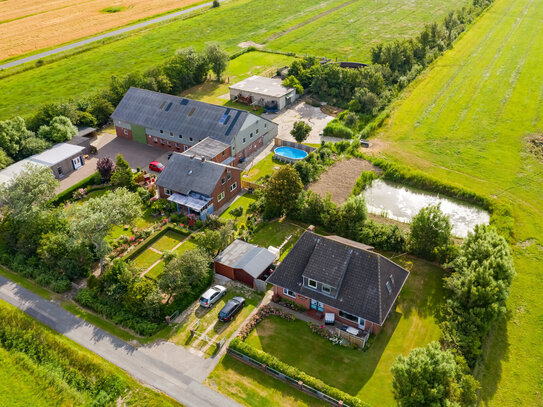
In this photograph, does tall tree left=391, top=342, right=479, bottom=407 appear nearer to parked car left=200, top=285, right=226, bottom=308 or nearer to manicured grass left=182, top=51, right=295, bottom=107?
parked car left=200, top=285, right=226, bottom=308

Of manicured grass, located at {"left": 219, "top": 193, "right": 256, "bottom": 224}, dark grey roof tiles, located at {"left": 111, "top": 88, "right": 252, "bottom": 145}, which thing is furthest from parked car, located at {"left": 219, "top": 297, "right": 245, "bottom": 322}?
dark grey roof tiles, located at {"left": 111, "top": 88, "right": 252, "bottom": 145}

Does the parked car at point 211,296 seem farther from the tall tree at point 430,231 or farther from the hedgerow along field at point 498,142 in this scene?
the hedgerow along field at point 498,142

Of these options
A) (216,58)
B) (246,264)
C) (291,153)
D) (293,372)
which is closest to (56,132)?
(291,153)

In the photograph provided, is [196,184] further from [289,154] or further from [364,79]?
[364,79]

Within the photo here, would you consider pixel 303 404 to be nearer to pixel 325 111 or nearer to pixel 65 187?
pixel 65 187

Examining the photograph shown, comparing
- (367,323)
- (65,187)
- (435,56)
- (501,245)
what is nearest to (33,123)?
(65,187)
